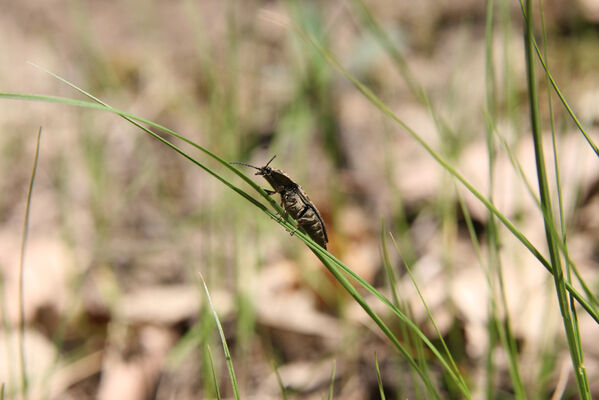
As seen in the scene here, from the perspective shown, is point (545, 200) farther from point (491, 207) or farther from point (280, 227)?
point (280, 227)

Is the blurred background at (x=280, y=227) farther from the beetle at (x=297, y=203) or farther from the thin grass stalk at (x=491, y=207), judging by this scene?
the beetle at (x=297, y=203)

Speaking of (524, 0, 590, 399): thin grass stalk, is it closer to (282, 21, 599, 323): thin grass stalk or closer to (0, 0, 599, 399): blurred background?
(282, 21, 599, 323): thin grass stalk

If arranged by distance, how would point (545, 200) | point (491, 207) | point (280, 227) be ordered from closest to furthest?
point (545, 200), point (491, 207), point (280, 227)

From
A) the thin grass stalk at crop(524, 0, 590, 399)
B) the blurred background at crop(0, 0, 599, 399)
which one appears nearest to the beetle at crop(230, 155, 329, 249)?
the blurred background at crop(0, 0, 599, 399)

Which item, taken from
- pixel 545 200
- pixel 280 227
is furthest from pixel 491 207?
pixel 280 227

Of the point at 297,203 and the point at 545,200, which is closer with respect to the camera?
the point at 545,200
